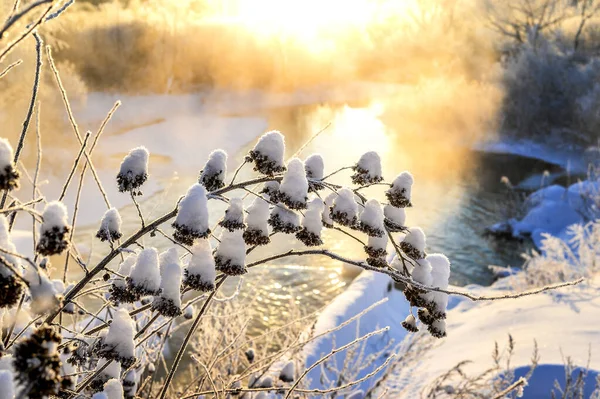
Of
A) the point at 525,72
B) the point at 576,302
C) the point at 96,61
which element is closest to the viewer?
the point at 576,302

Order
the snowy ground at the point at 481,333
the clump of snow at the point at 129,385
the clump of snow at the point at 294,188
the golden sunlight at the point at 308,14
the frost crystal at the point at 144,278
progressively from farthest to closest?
1. the golden sunlight at the point at 308,14
2. the snowy ground at the point at 481,333
3. the clump of snow at the point at 129,385
4. the clump of snow at the point at 294,188
5. the frost crystal at the point at 144,278

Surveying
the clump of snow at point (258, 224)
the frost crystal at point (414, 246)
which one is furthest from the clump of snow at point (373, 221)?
the clump of snow at point (258, 224)

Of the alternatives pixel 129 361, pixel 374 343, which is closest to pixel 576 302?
pixel 374 343

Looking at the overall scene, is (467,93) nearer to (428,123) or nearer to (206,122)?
(428,123)

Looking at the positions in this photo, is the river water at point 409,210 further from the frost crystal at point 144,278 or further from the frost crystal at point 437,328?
the frost crystal at point 144,278

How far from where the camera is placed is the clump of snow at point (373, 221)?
1.22 m

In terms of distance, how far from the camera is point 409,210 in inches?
470

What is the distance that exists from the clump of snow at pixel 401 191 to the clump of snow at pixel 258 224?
30 cm

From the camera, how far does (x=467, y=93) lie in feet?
72.8

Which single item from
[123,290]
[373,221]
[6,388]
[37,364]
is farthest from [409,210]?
[37,364]

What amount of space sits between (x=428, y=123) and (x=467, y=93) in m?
1.94

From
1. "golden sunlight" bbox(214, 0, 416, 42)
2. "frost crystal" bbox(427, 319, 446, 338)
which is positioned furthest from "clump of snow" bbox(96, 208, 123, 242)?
"golden sunlight" bbox(214, 0, 416, 42)

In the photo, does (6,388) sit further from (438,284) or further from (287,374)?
(287,374)

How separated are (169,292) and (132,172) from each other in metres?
0.28
